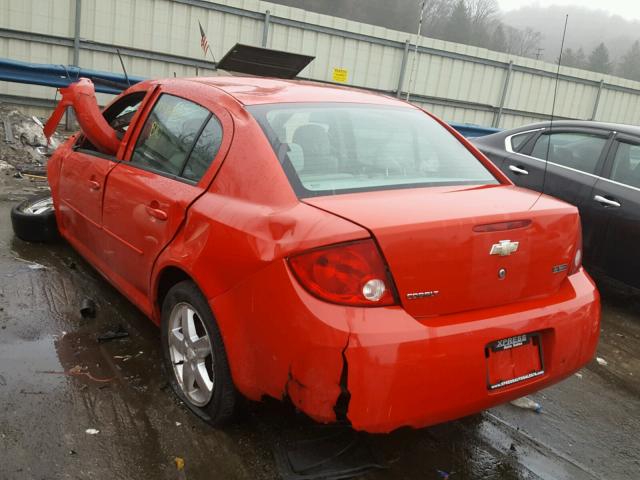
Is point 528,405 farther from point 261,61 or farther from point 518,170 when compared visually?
point 261,61

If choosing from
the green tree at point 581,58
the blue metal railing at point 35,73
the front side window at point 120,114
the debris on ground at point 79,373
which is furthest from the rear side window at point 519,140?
the green tree at point 581,58

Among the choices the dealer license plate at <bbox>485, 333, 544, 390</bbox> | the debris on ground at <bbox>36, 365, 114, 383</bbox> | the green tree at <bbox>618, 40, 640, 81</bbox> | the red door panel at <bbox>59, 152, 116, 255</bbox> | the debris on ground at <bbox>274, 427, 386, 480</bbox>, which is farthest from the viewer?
the green tree at <bbox>618, 40, 640, 81</bbox>

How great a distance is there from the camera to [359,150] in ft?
9.07

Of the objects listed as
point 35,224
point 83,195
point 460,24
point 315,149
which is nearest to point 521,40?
point 460,24

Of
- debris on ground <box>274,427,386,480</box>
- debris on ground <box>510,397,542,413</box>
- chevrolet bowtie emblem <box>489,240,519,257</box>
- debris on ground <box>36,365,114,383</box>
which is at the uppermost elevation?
chevrolet bowtie emblem <box>489,240,519,257</box>

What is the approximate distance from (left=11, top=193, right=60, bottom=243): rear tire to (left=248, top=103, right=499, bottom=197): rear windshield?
9.71ft

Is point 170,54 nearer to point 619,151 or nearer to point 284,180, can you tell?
point 619,151

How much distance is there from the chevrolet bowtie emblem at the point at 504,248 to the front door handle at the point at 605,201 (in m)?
3.08

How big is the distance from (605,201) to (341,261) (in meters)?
3.71

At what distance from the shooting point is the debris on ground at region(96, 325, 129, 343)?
3438mm

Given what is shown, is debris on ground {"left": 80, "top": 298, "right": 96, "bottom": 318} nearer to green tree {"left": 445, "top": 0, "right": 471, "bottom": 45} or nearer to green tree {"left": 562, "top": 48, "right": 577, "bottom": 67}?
green tree {"left": 562, "top": 48, "right": 577, "bottom": 67}

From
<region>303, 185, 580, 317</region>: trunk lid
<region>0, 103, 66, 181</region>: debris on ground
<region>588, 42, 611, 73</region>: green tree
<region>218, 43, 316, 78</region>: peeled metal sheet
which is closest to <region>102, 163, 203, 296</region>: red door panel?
<region>303, 185, 580, 317</region>: trunk lid

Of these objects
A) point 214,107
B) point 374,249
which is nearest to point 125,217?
point 214,107

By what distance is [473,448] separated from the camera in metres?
2.74
